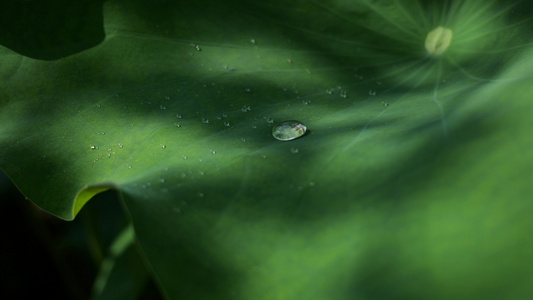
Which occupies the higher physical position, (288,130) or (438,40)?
(438,40)

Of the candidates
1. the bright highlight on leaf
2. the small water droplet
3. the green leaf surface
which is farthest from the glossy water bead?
the bright highlight on leaf

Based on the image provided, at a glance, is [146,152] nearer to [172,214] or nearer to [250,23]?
Answer: [172,214]

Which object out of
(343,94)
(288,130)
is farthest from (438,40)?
(288,130)

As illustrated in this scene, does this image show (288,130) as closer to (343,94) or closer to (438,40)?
(343,94)

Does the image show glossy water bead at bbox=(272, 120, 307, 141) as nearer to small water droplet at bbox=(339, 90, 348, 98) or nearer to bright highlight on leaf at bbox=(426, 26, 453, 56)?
small water droplet at bbox=(339, 90, 348, 98)

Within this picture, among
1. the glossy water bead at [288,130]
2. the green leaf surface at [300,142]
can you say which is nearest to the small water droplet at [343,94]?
the green leaf surface at [300,142]

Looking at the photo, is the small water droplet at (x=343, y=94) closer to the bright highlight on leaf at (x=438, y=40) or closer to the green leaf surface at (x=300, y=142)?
the green leaf surface at (x=300, y=142)

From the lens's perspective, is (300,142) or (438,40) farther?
(438,40)
